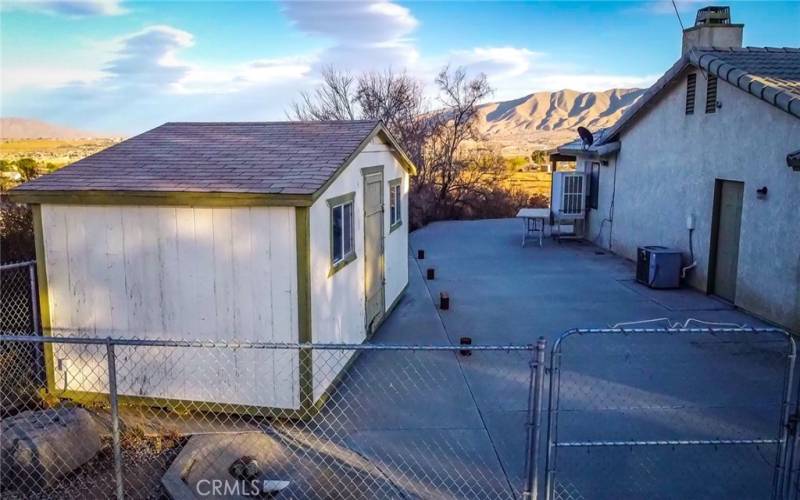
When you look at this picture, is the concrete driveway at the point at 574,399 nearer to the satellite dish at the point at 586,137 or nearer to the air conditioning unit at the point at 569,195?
the air conditioning unit at the point at 569,195

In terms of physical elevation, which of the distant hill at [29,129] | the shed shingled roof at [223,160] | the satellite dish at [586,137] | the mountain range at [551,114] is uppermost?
the mountain range at [551,114]

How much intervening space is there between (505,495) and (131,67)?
20.1 meters

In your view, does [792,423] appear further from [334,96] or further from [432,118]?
[334,96]

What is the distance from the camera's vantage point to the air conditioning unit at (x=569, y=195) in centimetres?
1767

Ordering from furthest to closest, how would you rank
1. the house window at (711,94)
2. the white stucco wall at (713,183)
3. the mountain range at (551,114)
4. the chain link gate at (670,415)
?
the mountain range at (551,114) → the house window at (711,94) → the white stucco wall at (713,183) → the chain link gate at (670,415)

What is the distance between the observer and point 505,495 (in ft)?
14.8

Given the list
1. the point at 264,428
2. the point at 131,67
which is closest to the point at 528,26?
the point at 131,67

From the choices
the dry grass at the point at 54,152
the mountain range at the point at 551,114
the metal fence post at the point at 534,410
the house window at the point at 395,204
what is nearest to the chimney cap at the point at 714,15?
the house window at the point at 395,204

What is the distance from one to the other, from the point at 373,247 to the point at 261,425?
357 cm

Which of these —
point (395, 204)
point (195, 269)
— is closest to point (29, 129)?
point (395, 204)

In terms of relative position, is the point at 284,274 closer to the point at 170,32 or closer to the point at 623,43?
the point at 170,32

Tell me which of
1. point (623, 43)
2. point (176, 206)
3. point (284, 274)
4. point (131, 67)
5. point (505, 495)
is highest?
point (623, 43)

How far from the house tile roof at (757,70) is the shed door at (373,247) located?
6073 mm

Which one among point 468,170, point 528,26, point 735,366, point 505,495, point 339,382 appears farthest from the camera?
point 528,26
